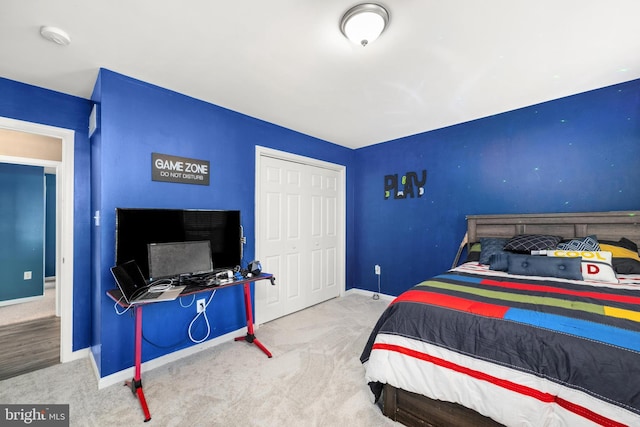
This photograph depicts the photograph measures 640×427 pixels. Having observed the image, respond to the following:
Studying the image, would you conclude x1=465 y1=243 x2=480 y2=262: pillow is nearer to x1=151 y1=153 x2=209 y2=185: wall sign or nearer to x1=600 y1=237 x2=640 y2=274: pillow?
x1=600 y1=237 x2=640 y2=274: pillow

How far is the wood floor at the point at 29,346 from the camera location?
→ 235 centimetres

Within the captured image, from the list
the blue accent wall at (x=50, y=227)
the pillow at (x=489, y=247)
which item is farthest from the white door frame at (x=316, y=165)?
the blue accent wall at (x=50, y=227)

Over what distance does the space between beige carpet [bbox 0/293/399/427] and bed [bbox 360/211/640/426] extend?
0.35 meters

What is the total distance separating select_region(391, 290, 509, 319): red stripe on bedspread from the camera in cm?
148

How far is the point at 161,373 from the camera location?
2.25 m

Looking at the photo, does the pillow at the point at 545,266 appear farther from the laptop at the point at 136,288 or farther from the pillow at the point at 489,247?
the laptop at the point at 136,288

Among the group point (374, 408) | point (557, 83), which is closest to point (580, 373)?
point (374, 408)

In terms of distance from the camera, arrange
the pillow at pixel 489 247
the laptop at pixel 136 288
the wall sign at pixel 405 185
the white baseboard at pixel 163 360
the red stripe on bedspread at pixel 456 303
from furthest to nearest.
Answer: the wall sign at pixel 405 185 → the pillow at pixel 489 247 → the white baseboard at pixel 163 360 → the laptop at pixel 136 288 → the red stripe on bedspread at pixel 456 303

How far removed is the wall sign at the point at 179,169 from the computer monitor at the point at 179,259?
642 mm

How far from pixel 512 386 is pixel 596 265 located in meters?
1.58

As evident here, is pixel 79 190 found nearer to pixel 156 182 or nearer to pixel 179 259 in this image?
pixel 156 182

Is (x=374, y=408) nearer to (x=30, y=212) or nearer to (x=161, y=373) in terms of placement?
(x=161, y=373)

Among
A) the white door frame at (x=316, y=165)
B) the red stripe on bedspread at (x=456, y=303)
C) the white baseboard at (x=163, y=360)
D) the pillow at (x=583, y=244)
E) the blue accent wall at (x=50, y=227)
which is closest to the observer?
the red stripe on bedspread at (x=456, y=303)

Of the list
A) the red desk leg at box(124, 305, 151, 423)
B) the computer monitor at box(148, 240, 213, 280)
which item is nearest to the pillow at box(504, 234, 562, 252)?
the computer monitor at box(148, 240, 213, 280)
